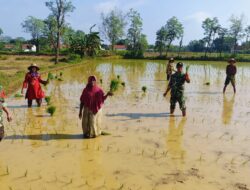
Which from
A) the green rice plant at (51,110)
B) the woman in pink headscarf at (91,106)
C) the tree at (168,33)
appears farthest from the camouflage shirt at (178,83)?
the tree at (168,33)

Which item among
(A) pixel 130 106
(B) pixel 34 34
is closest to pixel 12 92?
(A) pixel 130 106

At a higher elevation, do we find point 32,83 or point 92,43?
point 92,43

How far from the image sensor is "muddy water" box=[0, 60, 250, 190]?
496cm

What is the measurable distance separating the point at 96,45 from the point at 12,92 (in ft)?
94.3

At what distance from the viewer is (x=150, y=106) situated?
35.6 ft

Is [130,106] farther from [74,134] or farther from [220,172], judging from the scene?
[220,172]

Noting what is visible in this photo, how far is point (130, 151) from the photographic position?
20.5ft

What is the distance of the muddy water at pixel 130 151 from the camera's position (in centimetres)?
496

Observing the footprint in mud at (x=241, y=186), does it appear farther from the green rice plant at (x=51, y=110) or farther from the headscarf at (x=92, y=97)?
the green rice plant at (x=51, y=110)

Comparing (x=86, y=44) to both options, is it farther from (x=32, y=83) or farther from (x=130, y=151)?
(x=130, y=151)

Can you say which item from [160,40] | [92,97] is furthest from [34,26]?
[92,97]

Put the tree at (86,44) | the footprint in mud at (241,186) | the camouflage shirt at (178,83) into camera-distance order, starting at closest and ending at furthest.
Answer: the footprint in mud at (241,186) → the camouflage shirt at (178,83) → the tree at (86,44)

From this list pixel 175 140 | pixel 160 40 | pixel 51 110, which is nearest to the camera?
pixel 175 140

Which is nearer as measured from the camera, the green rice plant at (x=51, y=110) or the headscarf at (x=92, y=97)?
the headscarf at (x=92, y=97)
